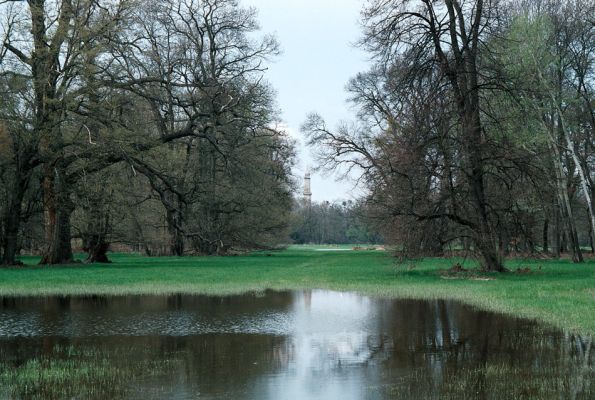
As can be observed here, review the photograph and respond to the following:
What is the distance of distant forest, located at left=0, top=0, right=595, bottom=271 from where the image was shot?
2525 cm

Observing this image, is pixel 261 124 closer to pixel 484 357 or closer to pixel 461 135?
pixel 461 135

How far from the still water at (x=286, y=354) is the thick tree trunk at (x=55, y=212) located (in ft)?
55.8

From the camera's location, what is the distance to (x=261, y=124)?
133 feet

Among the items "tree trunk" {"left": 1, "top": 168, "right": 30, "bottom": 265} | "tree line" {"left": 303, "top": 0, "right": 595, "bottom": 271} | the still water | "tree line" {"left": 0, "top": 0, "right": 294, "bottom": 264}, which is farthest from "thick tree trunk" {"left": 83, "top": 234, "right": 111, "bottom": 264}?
the still water

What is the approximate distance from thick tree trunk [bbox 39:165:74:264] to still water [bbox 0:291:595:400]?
1702 cm

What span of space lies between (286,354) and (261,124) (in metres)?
31.1

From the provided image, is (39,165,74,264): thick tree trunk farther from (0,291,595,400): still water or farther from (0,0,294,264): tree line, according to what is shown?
(0,291,595,400): still water

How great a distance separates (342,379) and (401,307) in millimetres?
7950

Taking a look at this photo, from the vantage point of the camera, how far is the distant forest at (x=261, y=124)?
25.2 metres

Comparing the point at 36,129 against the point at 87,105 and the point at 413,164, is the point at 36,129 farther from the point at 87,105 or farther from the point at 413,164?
the point at 413,164

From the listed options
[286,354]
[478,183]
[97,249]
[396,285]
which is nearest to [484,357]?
[286,354]

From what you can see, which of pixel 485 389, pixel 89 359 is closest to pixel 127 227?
pixel 89 359

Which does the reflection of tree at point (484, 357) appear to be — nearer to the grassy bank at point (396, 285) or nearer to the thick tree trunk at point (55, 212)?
the grassy bank at point (396, 285)

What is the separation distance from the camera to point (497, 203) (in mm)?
26094
